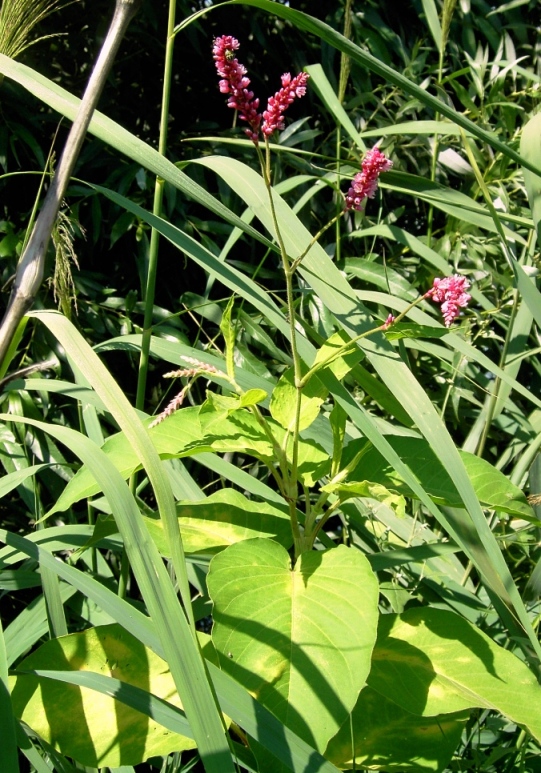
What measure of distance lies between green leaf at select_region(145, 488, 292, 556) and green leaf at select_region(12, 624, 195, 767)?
0.11 meters

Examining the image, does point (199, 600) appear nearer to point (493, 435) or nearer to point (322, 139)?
point (493, 435)

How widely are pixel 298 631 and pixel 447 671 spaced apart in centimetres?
17

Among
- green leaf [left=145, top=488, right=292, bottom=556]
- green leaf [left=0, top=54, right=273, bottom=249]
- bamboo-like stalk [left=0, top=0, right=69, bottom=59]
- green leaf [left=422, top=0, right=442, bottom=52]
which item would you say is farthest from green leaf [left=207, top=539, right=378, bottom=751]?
green leaf [left=422, top=0, right=442, bottom=52]

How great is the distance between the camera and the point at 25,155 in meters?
1.74

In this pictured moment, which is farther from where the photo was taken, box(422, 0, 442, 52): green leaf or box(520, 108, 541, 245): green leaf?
box(422, 0, 442, 52): green leaf

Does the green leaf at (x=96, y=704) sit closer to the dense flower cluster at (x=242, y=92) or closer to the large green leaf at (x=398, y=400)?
the large green leaf at (x=398, y=400)

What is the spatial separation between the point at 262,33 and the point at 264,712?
174 centimetres

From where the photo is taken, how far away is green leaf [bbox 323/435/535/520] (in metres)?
0.66

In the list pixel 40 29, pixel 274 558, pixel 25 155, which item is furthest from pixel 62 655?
pixel 40 29

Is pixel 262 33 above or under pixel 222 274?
→ above

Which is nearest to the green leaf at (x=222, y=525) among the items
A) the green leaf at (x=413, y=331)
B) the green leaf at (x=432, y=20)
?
the green leaf at (x=413, y=331)

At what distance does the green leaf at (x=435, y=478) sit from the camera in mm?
659

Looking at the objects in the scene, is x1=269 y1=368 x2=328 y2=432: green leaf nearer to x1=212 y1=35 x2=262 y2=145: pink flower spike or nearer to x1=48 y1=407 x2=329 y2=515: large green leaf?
x1=48 y1=407 x2=329 y2=515: large green leaf

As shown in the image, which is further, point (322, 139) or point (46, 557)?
point (322, 139)
